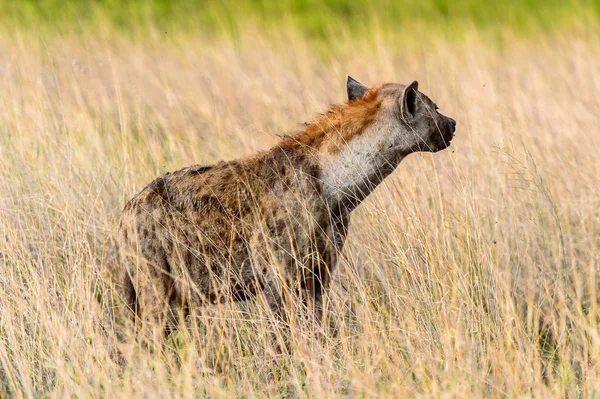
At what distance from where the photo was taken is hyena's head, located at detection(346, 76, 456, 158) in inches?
202

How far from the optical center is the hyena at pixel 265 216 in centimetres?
497

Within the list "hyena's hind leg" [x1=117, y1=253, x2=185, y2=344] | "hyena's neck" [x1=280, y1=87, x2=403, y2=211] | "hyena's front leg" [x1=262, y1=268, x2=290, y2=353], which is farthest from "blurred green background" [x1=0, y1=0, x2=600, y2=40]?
"hyena's front leg" [x1=262, y1=268, x2=290, y2=353]

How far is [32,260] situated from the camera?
547 centimetres

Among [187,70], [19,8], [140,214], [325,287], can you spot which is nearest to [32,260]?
[140,214]

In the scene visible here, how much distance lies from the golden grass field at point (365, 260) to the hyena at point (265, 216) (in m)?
0.17

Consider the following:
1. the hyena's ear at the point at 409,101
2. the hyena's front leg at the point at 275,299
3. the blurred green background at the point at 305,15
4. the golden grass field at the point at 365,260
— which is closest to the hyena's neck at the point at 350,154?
the hyena's ear at the point at 409,101

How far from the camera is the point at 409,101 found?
204 inches

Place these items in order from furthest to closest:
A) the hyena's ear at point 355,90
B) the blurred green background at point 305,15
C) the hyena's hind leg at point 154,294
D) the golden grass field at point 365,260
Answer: the blurred green background at point 305,15, the hyena's ear at point 355,90, the hyena's hind leg at point 154,294, the golden grass field at point 365,260

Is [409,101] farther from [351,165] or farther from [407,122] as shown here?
[351,165]

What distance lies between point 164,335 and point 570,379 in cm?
194

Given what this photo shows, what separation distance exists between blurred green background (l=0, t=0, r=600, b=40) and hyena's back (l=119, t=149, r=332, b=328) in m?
7.67

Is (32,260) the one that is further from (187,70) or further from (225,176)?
(187,70)

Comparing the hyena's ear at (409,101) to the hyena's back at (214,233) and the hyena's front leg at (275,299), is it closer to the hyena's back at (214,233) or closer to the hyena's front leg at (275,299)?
the hyena's back at (214,233)

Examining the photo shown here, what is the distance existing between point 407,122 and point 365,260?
1049 mm
